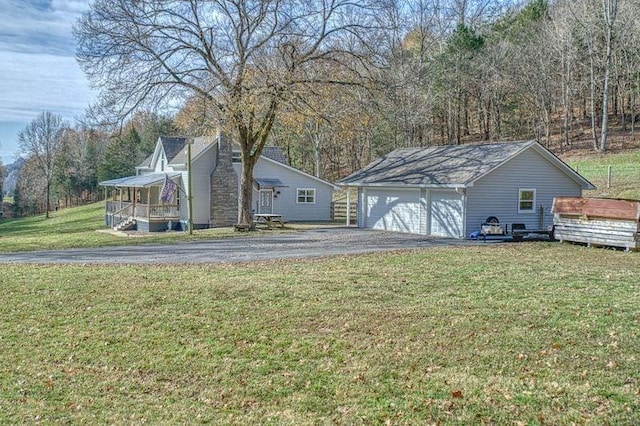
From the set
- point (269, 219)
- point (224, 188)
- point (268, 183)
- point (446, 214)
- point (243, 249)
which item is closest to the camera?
point (243, 249)

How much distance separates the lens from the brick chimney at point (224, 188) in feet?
106

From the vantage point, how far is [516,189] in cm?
2330

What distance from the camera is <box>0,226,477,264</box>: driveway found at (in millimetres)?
16188

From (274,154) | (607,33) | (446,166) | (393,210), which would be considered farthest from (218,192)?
(607,33)

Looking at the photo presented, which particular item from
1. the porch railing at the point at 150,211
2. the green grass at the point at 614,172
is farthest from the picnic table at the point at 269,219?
the green grass at the point at 614,172

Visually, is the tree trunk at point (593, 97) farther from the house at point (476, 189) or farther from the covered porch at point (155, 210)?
the covered porch at point (155, 210)

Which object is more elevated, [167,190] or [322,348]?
[167,190]

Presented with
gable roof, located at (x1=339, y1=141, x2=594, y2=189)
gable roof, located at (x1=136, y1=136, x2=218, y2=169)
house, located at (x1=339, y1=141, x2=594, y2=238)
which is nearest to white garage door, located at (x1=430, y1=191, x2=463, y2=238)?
house, located at (x1=339, y1=141, x2=594, y2=238)

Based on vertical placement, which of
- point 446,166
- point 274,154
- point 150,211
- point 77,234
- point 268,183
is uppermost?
point 274,154

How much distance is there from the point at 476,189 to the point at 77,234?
22.2 metres

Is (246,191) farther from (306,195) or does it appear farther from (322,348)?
(322,348)

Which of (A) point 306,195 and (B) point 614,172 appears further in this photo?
(A) point 306,195

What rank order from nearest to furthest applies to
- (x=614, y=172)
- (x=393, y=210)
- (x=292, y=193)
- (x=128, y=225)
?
(x=393, y=210) → (x=614, y=172) → (x=128, y=225) → (x=292, y=193)

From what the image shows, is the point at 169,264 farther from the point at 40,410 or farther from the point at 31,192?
the point at 31,192
